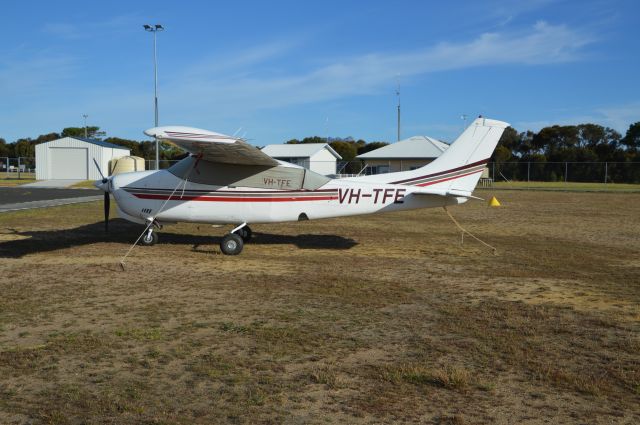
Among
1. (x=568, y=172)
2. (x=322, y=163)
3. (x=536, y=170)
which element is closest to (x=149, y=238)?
(x=322, y=163)

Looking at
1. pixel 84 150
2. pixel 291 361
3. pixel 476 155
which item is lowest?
pixel 291 361

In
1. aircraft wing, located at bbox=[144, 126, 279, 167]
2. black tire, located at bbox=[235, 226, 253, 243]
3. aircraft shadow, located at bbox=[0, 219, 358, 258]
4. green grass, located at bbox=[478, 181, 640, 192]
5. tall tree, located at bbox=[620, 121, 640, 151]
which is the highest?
tall tree, located at bbox=[620, 121, 640, 151]

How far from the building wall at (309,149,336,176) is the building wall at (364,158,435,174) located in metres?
4.19

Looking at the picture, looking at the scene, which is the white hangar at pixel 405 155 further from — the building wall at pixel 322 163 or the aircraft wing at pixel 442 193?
the aircraft wing at pixel 442 193

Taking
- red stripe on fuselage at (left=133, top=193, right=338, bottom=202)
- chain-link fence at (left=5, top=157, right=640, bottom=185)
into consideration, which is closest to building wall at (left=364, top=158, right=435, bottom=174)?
chain-link fence at (left=5, top=157, right=640, bottom=185)

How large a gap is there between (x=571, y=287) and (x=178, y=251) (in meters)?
7.75

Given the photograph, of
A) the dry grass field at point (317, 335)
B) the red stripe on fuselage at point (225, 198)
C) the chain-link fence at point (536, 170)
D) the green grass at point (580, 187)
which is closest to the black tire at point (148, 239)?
the dry grass field at point (317, 335)

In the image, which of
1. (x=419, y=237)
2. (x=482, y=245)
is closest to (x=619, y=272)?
(x=482, y=245)

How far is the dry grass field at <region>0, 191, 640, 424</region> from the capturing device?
4.03 m

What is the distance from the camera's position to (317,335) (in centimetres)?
573

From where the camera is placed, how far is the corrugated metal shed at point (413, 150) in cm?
5891

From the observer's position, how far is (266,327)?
6.01m

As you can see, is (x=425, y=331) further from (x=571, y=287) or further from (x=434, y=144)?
(x=434, y=144)

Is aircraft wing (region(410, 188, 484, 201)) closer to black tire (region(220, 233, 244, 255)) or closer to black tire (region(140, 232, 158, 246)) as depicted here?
black tire (region(220, 233, 244, 255))
